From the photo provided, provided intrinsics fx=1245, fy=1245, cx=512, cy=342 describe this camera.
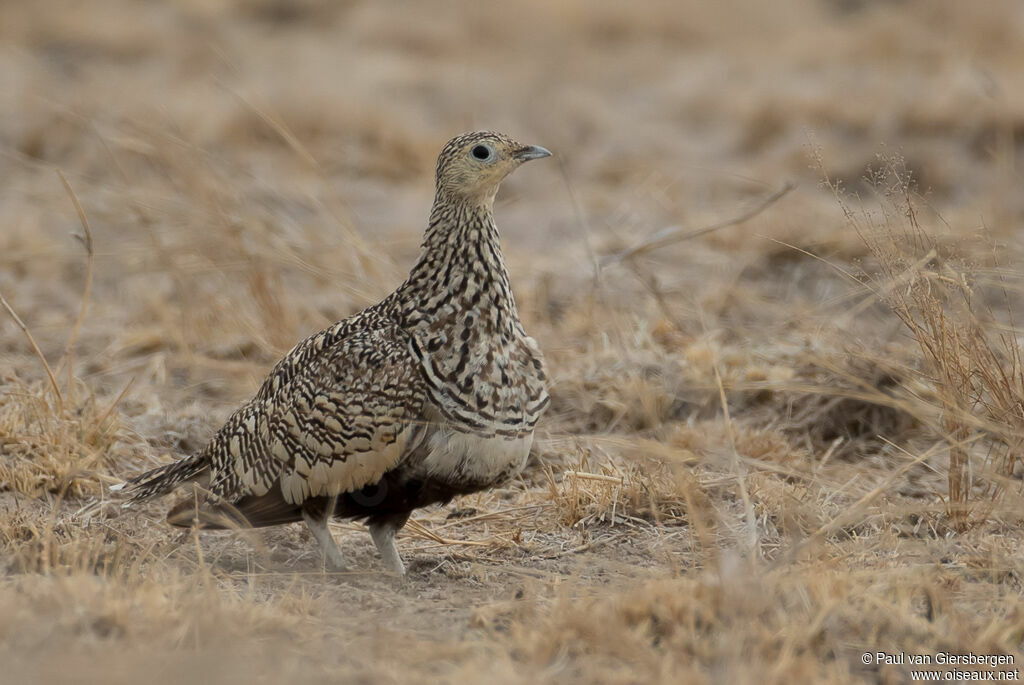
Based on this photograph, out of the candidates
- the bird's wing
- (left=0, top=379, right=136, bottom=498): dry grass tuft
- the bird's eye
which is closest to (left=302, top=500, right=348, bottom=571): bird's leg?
the bird's wing

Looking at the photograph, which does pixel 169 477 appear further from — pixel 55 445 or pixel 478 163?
pixel 478 163

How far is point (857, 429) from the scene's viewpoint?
16.7 ft

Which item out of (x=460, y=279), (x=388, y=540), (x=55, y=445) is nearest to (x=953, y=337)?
(x=460, y=279)

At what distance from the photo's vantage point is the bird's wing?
11.4 feet

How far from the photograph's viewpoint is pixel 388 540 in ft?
12.6

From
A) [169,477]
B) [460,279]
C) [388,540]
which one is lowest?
[388,540]

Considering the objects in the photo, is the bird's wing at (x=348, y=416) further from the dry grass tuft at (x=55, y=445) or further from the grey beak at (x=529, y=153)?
the dry grass tuft at (x=55, y=445)

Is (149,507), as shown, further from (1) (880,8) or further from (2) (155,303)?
(1) (880,8)

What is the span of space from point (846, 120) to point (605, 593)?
8.06 meters

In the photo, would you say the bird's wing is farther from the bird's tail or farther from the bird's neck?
the bird's tail

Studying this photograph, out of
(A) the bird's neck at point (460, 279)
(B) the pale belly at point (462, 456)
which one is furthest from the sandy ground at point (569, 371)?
(A) the bird's neck at point (460, 279)

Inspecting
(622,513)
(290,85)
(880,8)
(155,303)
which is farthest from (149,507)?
(880,8)

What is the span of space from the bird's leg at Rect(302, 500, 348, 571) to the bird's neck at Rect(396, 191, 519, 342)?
26.1 inches

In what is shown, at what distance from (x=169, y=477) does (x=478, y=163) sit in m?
1.43
